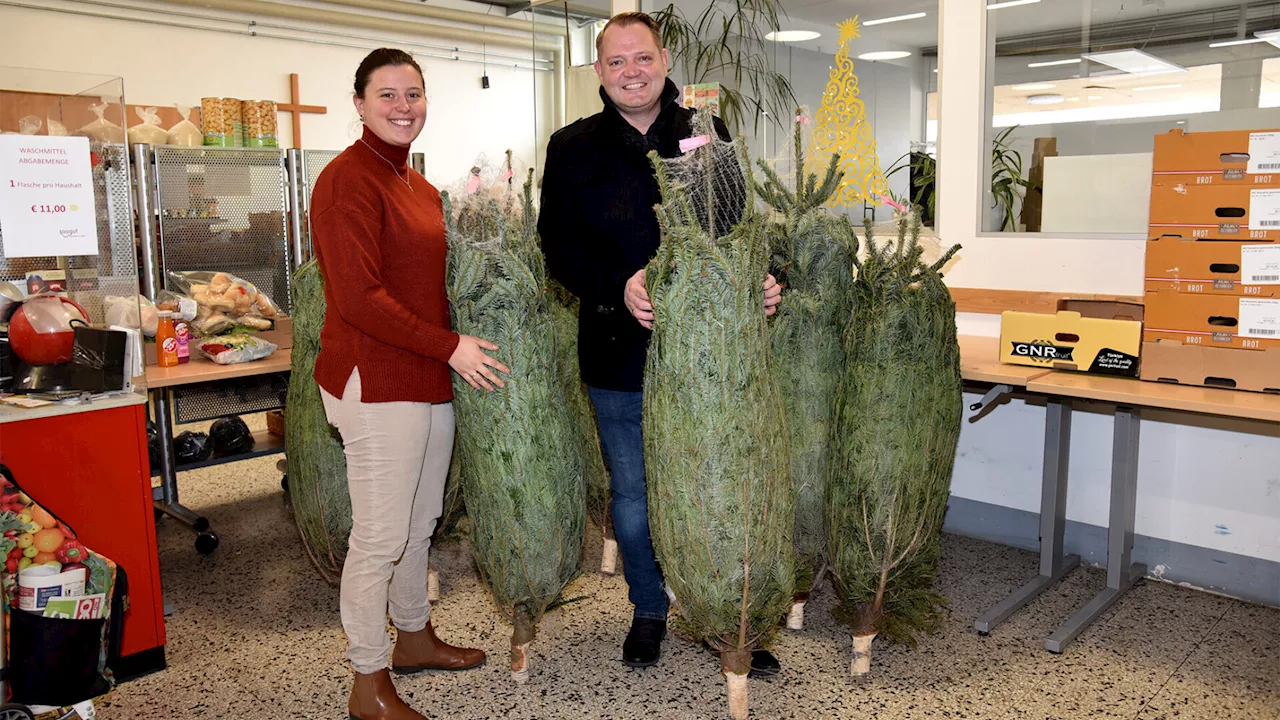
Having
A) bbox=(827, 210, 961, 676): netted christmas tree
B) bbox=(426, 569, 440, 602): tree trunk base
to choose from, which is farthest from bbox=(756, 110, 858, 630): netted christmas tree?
bbox=(426, 569, 440, 602): tree trunk base

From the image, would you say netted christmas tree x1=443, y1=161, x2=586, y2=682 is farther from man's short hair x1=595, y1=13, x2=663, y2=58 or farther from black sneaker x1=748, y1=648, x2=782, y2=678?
black sneaker x1=748, y1=648, x2=782, y2=678

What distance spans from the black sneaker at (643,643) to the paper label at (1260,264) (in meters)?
1.82

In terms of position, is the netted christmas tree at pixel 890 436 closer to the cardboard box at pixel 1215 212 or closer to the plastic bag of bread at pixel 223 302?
the cardboard box at pixel 1215 212

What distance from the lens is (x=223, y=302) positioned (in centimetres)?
329

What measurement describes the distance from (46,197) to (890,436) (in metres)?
2.15

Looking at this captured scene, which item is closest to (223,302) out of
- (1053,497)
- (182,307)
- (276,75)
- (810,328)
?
(182,307)

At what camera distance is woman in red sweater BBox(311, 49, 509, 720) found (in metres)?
1.91

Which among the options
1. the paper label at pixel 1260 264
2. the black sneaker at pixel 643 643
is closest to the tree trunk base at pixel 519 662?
the black sneaker at pixel 643 643

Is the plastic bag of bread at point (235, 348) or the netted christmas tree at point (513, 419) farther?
the plastic bag of bread at point (235, 348)

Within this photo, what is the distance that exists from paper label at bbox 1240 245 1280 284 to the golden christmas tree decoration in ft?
4.72

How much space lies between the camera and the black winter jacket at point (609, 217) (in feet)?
7.14

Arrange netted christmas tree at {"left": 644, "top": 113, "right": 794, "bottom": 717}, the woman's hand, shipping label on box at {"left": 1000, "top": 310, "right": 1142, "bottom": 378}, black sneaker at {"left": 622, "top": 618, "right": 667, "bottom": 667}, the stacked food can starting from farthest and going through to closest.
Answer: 1. the stacked food can
2. shipping label on box at {"left": 1000, "top": 310, "right": 1142, "bottom": 378}
3. black sneaker at {"left": 622, "top": 618, "right": 667, "bottom": 667}
4. the woman's hand
5. netted christmas tree at {"left": 644, "top": 113, "right": 794, "bottom": 717}

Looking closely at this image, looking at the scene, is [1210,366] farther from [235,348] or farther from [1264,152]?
[235,348]

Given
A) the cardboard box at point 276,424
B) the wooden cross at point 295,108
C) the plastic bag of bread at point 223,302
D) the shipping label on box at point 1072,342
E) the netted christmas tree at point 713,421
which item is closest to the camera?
the netted christmas tree at point 713,421
